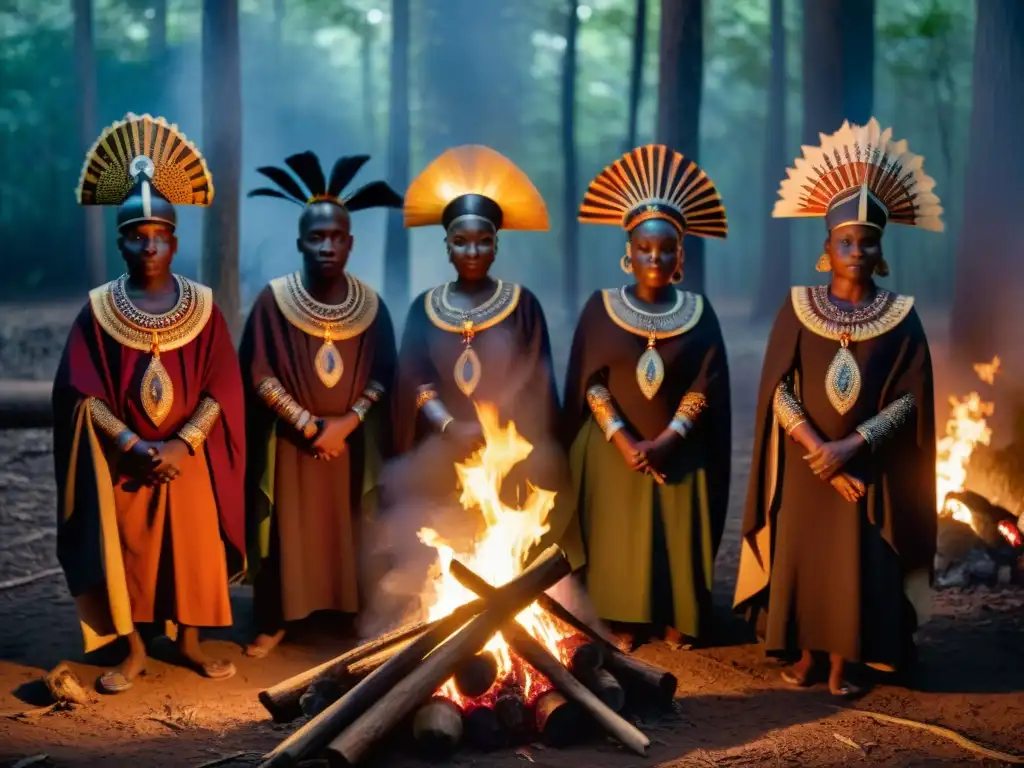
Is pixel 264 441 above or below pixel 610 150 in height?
below

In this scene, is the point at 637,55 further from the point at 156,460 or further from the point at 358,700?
the point at 358,700

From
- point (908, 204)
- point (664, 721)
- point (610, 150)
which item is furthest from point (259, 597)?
point (610, 150)

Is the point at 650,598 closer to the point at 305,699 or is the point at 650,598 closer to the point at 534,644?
the point at 534,644

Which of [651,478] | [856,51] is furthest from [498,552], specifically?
[856,51]

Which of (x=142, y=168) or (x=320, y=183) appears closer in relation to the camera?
(x=142, y=168)

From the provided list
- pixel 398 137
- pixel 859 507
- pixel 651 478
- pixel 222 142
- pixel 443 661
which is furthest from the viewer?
pixel 398 137

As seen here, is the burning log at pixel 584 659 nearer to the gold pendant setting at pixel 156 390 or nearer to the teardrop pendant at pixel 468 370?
the teardrop pendant at pixel 468 370

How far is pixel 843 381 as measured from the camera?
5176 mm

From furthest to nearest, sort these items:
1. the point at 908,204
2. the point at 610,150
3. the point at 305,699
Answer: the point at 610,150 < the point at 908,204 < the point at 305,699

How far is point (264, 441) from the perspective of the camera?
577 centimetres

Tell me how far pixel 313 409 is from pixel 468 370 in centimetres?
86

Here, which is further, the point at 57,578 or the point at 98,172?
the point at 57,578

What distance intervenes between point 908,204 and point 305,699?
3.65m

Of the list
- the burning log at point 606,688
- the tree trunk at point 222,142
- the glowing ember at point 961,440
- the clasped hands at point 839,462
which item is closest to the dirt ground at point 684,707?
the burning log at point 606,688
